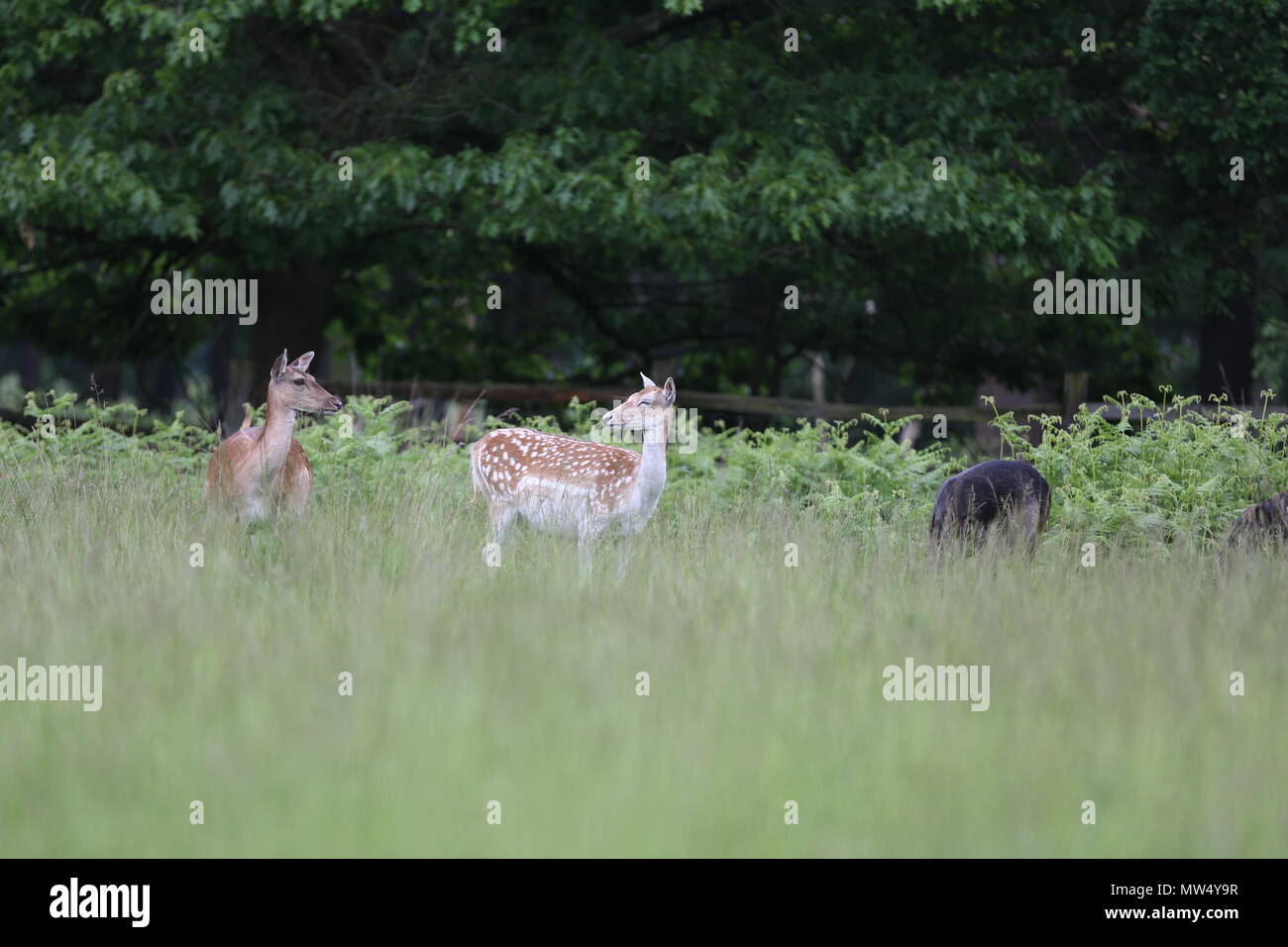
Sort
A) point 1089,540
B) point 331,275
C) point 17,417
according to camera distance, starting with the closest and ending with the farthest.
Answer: point 1089,540
point 17,417
point 331,275

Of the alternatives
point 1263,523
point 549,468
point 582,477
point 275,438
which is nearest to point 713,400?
point 549,468

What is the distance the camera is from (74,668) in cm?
541

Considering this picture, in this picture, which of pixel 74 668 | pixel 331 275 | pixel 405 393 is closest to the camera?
pixel 74 668

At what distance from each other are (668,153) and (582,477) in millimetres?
7255

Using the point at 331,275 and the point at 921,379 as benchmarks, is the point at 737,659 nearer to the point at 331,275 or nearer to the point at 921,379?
the point at 331,275

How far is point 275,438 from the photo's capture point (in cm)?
834

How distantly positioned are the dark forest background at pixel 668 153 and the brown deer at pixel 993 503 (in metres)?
4.50

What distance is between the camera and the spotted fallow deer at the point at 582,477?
773 centimetres

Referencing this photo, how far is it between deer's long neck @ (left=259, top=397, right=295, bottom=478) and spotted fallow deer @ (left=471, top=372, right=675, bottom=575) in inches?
41.7

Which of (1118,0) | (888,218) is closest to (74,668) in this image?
(888,218)

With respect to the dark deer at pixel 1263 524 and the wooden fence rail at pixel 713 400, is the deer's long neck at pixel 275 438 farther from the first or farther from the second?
the wooden fence rail at pixel 713 400

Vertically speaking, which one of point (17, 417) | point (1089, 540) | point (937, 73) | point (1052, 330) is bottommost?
point (1089, 540)

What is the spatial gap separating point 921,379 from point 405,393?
22.4ft

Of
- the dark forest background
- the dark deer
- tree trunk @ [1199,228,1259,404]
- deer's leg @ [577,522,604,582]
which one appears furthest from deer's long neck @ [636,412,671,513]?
tree trunk @ [1199,228,1259,404]
